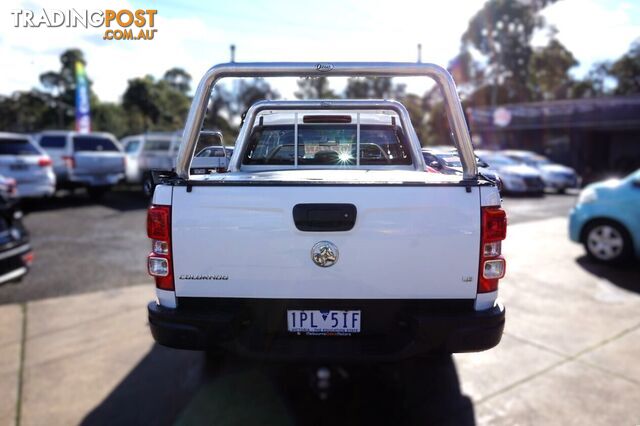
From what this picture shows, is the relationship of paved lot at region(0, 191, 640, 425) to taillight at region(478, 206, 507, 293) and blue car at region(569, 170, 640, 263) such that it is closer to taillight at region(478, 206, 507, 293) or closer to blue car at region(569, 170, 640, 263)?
taillight at region(478, 206, 507, 293)

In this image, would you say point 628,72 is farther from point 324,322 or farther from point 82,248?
point 324,322

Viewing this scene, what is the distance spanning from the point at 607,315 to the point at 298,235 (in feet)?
12.3

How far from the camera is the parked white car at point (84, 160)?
1273cm

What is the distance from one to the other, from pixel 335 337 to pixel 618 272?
17.0 ft

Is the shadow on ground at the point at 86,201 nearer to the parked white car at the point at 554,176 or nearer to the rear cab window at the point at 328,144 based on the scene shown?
the rear cab window at the point at 328,144

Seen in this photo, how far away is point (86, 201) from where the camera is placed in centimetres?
1326

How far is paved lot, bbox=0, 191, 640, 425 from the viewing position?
2998 millimetres

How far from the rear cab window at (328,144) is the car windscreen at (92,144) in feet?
35.4

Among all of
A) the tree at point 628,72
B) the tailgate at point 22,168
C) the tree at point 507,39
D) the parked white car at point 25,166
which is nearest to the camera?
the tailgate at point 22,168

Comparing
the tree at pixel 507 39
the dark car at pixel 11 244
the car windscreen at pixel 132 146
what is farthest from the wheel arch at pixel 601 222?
the tree at pixel 507 39

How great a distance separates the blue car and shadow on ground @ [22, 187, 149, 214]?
992cm

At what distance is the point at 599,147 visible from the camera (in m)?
26.8

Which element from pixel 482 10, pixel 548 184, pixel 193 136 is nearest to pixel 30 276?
pixel 193 136

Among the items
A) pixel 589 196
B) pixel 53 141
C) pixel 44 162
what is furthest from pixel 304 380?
pixel 53 141
